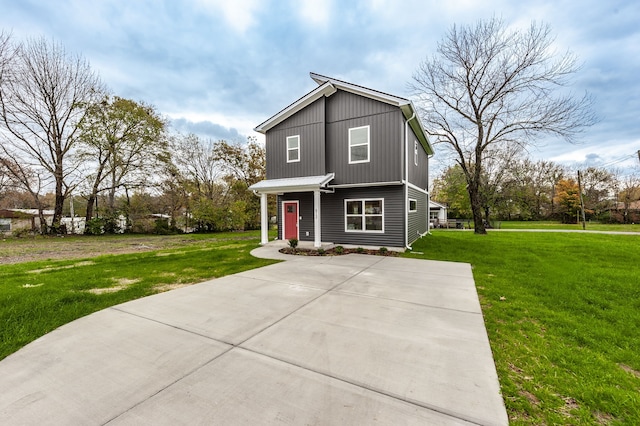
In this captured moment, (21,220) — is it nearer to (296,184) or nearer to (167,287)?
(296,184)

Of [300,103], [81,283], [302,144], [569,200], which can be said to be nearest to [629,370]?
[81,283]

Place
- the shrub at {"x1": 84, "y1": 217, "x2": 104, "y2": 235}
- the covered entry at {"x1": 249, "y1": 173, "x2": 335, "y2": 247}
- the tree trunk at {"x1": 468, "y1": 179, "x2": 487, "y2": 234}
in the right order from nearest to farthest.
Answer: the covered entry at {"x1": 249, "y1": 173, "x2": 335, "y2": 247} → the tree trunk at {"x1": 468, "y1": 179, "x2": 487, "y2": 234} → the shrub at {"x1": 84, "y1": 217, "x2": 104, "y2": 235}

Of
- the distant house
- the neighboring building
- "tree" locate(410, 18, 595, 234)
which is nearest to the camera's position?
"tree" locate(410, 18, 595, 234)

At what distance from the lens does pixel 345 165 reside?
1031 centimetres

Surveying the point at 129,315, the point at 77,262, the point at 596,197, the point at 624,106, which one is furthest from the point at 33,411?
the point at 596,197

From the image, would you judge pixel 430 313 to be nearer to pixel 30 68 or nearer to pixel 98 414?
pixel 98 414

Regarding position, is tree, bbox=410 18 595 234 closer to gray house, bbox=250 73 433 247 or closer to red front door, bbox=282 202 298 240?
gray house, bbox=250 73 433 247

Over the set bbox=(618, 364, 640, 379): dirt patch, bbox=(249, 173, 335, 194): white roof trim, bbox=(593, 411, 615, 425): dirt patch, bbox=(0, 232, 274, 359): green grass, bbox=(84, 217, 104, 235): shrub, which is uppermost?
bbox=(249, 173, 335, 194): white roof trim

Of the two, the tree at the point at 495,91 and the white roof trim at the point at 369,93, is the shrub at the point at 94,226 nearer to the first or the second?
the white roof trim at the point at 369,93

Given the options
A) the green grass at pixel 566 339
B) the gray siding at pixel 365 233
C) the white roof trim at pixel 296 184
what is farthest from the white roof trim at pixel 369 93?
the green grass at pixel 566 339

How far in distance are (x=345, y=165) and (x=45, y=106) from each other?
20103 millimetres

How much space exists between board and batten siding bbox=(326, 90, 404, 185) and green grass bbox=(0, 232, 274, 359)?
4924 millimetres

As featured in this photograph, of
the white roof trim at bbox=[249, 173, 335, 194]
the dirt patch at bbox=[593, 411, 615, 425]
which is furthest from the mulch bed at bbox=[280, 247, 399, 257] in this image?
the dirt patch at bbox=[593, 411, 615, 425]

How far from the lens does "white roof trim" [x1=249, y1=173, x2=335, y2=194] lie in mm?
9659
